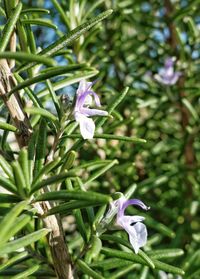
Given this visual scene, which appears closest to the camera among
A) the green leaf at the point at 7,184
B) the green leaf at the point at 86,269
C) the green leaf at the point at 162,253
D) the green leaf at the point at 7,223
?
the green leaf at the point at 7,223

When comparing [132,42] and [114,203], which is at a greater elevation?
[132,42]

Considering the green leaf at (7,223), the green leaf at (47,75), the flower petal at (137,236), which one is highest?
the green leaf at (47,75)

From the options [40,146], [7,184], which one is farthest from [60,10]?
[7,184]

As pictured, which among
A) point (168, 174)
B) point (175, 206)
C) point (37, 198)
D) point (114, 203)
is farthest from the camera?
point (175, 206)

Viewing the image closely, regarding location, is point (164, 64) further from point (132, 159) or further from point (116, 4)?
point (132, 159)

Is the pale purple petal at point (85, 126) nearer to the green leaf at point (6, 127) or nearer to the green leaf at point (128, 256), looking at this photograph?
the green leaf at point (6, 127)

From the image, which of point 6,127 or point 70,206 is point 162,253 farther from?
point 6,127

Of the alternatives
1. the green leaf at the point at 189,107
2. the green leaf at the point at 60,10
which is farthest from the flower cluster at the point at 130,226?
the green leaf at the point at 189,107

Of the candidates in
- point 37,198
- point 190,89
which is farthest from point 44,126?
point 190,89
